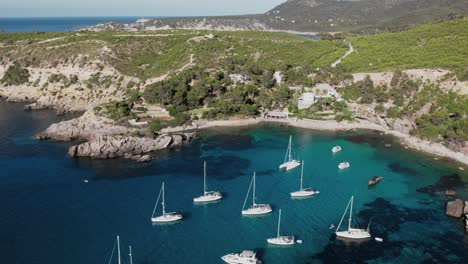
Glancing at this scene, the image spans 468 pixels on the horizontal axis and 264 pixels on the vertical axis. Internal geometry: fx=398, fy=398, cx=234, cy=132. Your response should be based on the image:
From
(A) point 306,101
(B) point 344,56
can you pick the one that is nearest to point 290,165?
(A) point 306,101

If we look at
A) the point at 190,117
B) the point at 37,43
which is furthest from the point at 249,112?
the point at 37,43

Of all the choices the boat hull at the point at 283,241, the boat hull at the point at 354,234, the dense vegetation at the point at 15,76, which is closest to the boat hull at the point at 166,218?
the boat hull at the point at 283,241

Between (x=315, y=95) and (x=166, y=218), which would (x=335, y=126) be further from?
(x=166, y=218)

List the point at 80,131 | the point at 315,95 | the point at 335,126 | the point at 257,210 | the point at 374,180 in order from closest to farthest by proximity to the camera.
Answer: the point at 257,210, the point at 374,180, the point at 80,131, the point at 335,126, the point at 315,95

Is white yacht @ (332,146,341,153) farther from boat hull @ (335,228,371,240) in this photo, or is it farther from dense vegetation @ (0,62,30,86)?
dense vegetation @ (0,62,30,86)

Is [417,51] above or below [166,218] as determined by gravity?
above

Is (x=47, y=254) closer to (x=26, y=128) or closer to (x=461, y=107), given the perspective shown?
(x=26, y=128)
